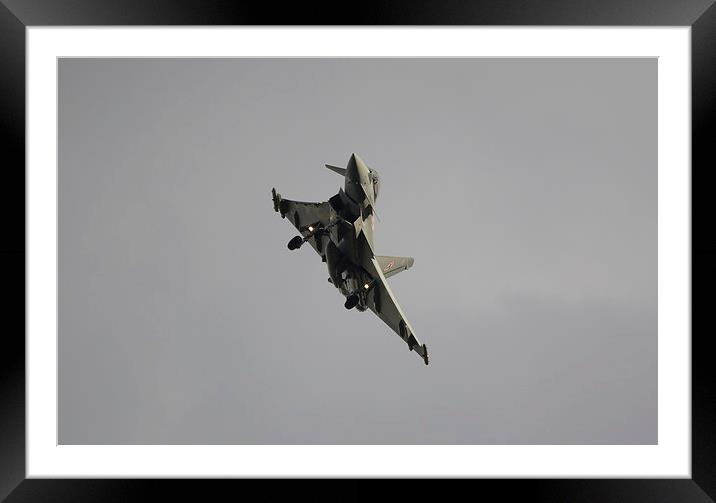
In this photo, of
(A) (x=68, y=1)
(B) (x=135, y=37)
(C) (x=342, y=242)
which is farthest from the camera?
(C) (x=342, y=242)

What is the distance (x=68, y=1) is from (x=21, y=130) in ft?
11.2

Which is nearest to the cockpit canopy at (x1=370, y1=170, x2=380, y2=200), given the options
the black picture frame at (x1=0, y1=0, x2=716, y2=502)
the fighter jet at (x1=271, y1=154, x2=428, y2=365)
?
the fighter jet at (x1=271, y1=154, x2=428, y2=365)

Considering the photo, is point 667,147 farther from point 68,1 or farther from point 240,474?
point 68,1

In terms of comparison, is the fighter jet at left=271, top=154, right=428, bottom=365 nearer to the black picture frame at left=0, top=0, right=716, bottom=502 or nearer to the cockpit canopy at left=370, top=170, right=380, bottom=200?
the cockpit canopy at left=370, top=170, right=380, bottom=200

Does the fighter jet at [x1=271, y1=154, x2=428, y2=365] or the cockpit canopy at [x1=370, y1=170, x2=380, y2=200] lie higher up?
the cockpit canopy at [x1=370, y1=170, x2=380, y2=200]

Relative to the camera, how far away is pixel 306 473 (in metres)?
13.7

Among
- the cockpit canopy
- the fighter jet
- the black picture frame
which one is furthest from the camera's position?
the cockpit canopy

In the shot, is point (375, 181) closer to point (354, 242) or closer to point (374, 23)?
point (354, 242)

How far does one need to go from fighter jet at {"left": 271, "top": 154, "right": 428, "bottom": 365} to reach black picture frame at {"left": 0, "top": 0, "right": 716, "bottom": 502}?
37.3 feet

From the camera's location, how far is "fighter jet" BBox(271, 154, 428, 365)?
25812 mm

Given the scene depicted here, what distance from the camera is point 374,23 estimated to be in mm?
13148

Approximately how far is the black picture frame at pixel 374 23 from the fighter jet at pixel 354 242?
11378mm

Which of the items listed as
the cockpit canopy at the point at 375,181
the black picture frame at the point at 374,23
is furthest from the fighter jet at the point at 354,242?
the black picture frame at the point at 374,23

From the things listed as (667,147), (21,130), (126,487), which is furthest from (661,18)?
(126,487)
